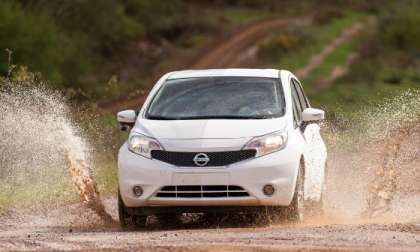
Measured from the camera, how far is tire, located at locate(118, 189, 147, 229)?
11695 mm

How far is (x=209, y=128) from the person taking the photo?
11.5 metres

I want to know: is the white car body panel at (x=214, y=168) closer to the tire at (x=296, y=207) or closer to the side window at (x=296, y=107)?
the tire at (x=296, y=207)

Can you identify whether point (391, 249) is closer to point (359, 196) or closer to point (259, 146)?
point (259, 146)

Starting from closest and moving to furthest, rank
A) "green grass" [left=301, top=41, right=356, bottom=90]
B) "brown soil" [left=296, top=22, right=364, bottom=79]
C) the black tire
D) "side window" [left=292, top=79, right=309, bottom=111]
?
the black tire
"side window" [left=292, top=79, right=309, bottom=111]
"green grass" [left=301, top=41, right=356, bottom=90]
"brown soil" [left=296, top=22, right=364, bottom=79]

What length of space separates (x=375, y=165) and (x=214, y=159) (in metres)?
4.37

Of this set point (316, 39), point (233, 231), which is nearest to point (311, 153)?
point (233, 231)

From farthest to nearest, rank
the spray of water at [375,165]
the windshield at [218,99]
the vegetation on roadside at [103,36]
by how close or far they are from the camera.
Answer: the vegetation on roadside at [103,36] → the spray of water at [375,165] → the windshield at [218,99]

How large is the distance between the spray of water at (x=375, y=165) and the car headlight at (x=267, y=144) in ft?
6.61

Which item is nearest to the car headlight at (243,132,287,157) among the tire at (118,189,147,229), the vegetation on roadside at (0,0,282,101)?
the tire at (118,189,147,229)

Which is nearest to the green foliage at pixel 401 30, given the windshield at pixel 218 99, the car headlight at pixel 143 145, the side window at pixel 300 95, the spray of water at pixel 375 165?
the spray of water at pixel 375 165

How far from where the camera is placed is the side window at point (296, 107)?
12195mm

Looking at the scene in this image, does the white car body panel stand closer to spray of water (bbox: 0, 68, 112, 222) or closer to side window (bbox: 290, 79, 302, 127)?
side window (bbox: 290, 79, 302, 127)

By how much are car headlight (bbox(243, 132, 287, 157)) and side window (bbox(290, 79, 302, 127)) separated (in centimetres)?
67

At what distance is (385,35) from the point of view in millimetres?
54781
